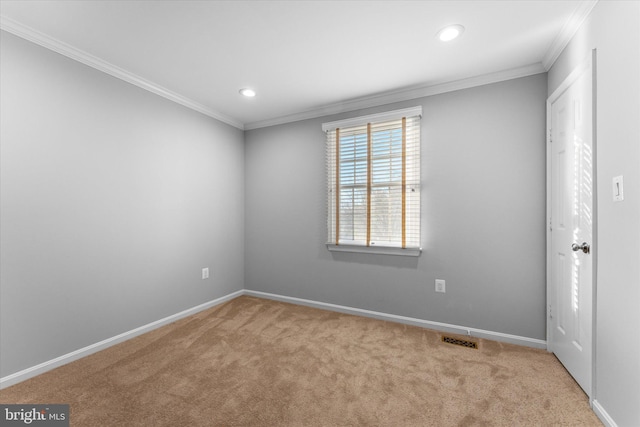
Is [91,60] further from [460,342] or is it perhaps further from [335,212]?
[460,342]

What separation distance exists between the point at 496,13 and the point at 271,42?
1.57 m

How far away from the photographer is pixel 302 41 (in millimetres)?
2072

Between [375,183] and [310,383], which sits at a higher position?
[375,183]

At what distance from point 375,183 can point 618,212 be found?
1.94 meters

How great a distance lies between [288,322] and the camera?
117 inches

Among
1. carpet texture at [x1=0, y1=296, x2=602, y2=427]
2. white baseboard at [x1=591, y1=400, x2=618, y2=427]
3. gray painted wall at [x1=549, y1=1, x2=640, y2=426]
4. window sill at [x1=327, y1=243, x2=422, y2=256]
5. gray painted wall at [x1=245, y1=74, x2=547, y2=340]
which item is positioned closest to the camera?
gray painted wall at [x1=549, y1=1, x2=640, y2=426]

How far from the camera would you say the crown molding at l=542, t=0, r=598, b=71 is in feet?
5.50

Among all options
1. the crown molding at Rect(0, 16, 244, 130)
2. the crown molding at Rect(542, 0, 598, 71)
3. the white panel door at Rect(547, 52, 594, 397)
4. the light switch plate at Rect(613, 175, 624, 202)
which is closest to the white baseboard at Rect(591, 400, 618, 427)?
the white panel door at Rect(547, 52, 594, 397)

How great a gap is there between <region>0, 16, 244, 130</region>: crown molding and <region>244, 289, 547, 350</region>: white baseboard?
8.64 ft

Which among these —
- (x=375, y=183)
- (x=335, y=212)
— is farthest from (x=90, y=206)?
(x=375, y=183)

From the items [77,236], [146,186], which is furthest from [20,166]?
[146,186]

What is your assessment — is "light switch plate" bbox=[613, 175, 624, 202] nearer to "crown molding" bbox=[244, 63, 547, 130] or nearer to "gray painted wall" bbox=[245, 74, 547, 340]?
"gray painted wall" bbox=[245, 74, 547, 340]

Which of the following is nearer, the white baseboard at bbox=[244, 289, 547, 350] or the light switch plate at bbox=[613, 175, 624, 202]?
the light switch plate at bbox=[613, 175, 624, 202]

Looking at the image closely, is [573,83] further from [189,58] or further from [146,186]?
[146,186]
